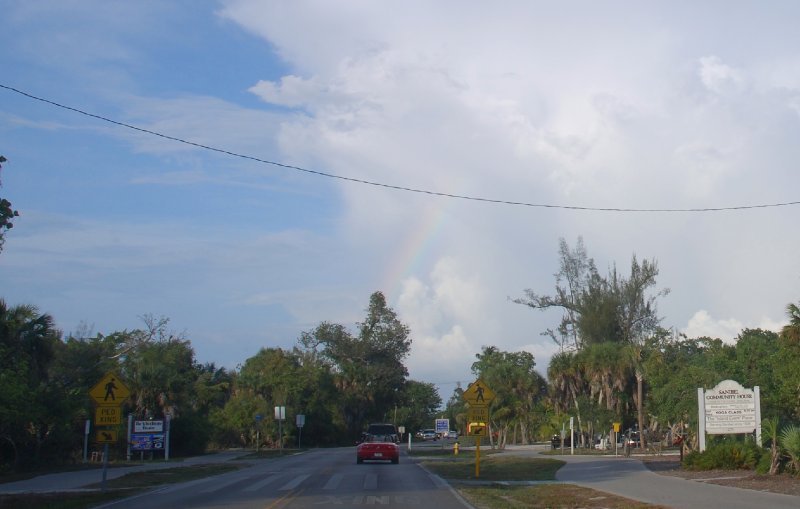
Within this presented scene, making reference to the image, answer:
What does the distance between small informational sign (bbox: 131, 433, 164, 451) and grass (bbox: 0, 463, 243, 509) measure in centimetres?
1126

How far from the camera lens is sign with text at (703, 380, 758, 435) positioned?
97.8 ft

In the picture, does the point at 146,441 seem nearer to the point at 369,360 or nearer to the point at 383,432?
the point at 383,432

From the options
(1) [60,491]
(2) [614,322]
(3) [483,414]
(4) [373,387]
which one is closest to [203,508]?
(1) [60,491]

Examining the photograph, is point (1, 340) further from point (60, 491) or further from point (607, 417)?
point (607, 417)

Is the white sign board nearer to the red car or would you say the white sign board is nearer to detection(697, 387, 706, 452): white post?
detection(697, 387, 706, 452): white post

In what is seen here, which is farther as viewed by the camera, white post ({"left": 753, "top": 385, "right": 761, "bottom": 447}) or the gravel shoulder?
white post ({"left": 753, "top": 385, "right": 761, "bottom": 447})

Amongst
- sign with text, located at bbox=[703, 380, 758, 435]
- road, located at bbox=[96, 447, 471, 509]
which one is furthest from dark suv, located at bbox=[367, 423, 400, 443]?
sign with text, located at bbox=[703, 380, 758, 435]

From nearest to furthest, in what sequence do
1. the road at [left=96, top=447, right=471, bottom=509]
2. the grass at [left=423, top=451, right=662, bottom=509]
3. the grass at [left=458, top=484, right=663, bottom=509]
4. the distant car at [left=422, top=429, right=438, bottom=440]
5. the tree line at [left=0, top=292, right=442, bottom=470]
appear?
1. the grass at [left=458, top=484, right=663, bottom=509]
2. the grass at [left=423, top=451, right=662, bottom=509]
3. the road at [left=96, top=447, right=471, bottom=509]
4. the tree line at [left=0, top=292, right=442, bottom=470]
5. the distant car at [left=422, top=429, right=438, bottom=440]

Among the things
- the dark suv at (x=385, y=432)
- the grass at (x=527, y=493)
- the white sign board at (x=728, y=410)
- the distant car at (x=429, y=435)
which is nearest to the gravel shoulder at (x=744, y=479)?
the white sign board at (x=728, y=410)

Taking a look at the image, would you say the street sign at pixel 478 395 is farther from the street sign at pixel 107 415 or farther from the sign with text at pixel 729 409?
the street sign at pixel 107 415

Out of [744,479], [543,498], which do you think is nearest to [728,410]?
[744,479]

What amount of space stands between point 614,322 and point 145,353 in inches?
1354

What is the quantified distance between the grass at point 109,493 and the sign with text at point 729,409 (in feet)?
60.8

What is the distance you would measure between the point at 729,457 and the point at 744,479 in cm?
444
